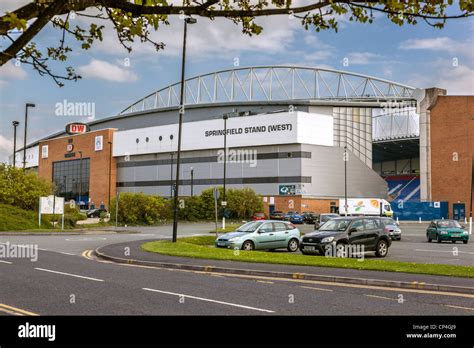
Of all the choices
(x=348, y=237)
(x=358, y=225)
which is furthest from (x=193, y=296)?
(x=358, y=225)

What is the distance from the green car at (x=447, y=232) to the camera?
97.5 feet

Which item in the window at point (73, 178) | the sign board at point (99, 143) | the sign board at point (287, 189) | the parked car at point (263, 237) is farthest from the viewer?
the window at point (73, 178)

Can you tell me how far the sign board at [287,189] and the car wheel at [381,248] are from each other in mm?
53340

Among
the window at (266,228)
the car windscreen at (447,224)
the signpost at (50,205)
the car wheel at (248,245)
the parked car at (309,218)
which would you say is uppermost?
the signpost at (50,205)

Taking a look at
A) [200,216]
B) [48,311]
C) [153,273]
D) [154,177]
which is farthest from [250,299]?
[154,177]

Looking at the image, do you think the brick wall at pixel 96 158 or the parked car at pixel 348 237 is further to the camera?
the brick wall at pixel 96 158

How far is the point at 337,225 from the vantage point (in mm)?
20328

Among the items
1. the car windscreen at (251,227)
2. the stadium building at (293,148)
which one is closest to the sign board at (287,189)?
the stadium building at (293,148)

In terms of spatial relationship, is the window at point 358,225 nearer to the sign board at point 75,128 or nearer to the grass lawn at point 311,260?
the grass lawn at point 311,260

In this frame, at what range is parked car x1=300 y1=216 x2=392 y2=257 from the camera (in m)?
19.4

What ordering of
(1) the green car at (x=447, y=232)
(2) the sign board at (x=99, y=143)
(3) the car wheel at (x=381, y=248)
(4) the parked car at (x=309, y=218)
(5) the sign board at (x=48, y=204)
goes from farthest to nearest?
(2) the sign board at (x=99, y=143)
(4) the parked car at (x=309, y=218)
(5) the sign board at (x=48, y=204)
(1) the green car at (x=447, y=232)
(3) the car wheel at (x=381, y=248)

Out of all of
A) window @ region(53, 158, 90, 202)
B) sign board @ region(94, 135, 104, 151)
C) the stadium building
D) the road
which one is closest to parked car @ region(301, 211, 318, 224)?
the stadium building

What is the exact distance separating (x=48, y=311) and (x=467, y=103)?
66.9 meters

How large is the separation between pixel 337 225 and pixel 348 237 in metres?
0.81
